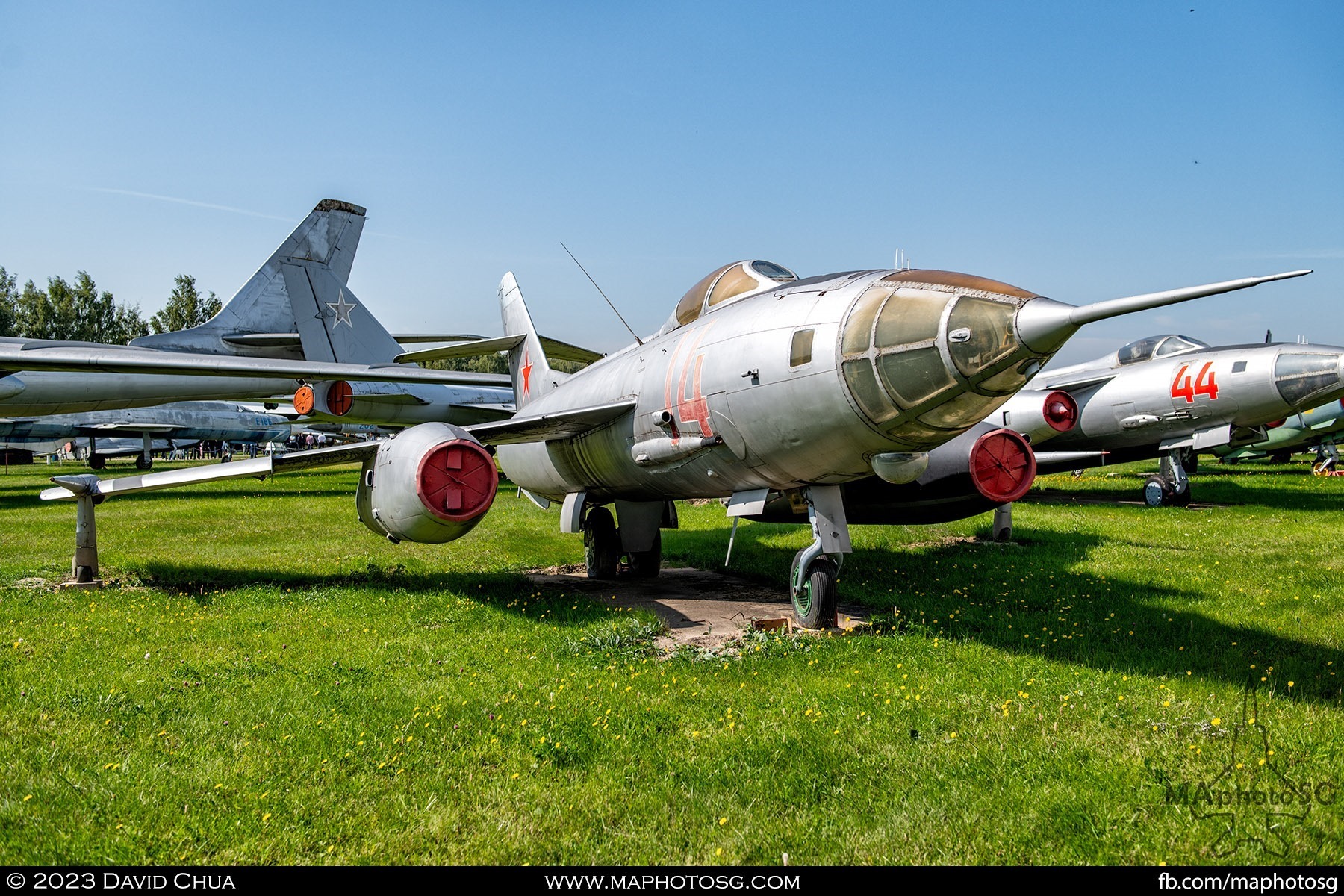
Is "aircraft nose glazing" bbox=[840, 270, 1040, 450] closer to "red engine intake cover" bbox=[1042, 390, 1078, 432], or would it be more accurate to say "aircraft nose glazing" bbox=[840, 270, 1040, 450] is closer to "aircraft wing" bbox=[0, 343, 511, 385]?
"aircraft wing" bbox=[0, 343, 511, 385]

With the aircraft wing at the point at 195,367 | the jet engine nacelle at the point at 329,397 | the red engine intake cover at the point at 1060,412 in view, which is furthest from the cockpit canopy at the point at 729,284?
the jet engine nacelle at the point at 329,397

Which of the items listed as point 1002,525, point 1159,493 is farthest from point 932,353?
point 1159,493

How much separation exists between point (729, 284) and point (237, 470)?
4927 mm

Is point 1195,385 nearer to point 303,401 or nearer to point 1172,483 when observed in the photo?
point 1172,483

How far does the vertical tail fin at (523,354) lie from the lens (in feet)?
37.9

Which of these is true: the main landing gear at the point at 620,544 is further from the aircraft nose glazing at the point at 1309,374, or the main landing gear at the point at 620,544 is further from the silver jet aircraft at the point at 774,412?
the aircraft nose glazing at the point at 1309,374

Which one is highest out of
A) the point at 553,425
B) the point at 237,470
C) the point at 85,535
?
the point at 553,425

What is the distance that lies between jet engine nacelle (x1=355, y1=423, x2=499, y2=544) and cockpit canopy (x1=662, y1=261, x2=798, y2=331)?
85.1 inches

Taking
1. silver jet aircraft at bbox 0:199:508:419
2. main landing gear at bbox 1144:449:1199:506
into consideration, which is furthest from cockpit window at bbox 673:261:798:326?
main landing gear at bbox 1144:449:1199:506

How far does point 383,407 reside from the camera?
2142 centimetres

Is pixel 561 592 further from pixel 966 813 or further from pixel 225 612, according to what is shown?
pixel 966 813

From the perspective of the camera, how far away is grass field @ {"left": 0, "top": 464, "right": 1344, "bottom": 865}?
3.24m

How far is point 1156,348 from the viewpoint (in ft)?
51.8

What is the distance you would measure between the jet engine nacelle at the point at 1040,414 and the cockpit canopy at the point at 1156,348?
283 centimetres
